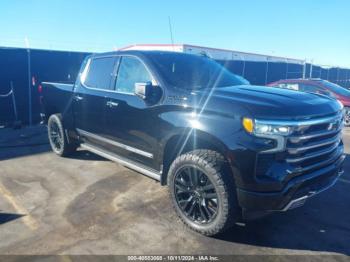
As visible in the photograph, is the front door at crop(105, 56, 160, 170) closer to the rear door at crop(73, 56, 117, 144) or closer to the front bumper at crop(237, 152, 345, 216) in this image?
the rear door at crop(73, 56, 117, 144)

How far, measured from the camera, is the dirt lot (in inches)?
138

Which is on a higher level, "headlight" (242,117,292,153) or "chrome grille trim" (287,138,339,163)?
"headlight" (242,117,292,153)

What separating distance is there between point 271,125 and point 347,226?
5.76 ft

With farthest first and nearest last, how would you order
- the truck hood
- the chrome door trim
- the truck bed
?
1. the truck bed
2. the chrome door trim
3. the truck hood

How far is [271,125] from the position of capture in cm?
320

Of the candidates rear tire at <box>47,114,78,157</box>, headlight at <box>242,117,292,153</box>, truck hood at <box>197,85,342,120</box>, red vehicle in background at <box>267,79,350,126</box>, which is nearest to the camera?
headlight at <box>242,117,292,153</box>

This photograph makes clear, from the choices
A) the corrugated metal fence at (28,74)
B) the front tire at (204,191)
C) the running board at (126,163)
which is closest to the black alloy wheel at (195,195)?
the front tire at (204,191)

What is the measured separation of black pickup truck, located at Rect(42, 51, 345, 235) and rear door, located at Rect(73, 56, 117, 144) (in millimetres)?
32

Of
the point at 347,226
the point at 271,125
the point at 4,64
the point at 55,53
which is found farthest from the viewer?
the point at 55,53

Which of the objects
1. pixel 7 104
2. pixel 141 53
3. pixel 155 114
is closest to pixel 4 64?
pixel 7 104

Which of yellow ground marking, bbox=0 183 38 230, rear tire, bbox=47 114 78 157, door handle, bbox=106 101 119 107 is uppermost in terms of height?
door handle, bbox=106 101 119 107

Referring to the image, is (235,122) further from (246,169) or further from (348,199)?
(348,199)

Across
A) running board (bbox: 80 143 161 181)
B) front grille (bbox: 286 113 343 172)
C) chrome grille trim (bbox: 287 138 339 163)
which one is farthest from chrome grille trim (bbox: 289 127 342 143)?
running board (bbox: 80 143 161 181)

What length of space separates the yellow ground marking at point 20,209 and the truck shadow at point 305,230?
216 cm
